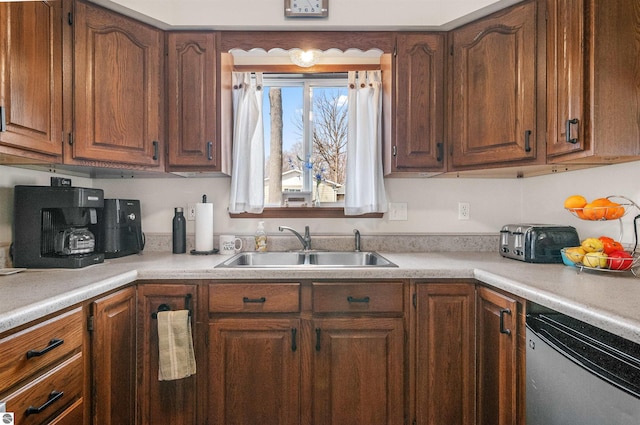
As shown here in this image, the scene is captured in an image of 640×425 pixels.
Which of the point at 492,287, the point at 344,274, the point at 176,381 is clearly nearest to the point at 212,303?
the point at 176,381

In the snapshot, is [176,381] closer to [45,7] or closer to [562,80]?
[45,7]

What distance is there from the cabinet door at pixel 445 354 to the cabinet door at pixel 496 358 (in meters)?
0.05

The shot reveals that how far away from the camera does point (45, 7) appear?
1437mm

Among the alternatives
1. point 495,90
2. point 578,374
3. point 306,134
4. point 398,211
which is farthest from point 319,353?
point 495,90

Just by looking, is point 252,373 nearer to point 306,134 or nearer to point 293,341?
point 293,341

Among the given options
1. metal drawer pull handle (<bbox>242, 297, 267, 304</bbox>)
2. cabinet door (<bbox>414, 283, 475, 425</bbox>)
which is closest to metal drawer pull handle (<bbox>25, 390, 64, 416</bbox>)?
metal drawer pull handle (<bbox>242, 297, 267, 304</bbox>)

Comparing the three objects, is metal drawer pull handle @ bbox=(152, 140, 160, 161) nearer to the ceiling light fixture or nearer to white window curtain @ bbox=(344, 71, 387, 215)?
the ceiling light fixture

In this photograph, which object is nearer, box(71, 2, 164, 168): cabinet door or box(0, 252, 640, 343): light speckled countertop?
box(0, 252, 640, 343): light speckled countertop

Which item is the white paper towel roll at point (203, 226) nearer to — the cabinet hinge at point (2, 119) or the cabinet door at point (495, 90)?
the cabinet hinge at point (2, 119)

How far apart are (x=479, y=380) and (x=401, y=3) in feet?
6.39

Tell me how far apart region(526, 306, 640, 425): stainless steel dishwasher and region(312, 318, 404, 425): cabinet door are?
558mm

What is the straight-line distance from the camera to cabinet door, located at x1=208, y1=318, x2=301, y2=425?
5.12 feet

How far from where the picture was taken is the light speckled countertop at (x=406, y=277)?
38.3 inches

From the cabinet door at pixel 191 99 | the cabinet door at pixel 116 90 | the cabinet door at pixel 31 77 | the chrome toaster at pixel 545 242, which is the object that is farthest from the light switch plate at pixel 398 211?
the cabinet door at pixel 31 77
